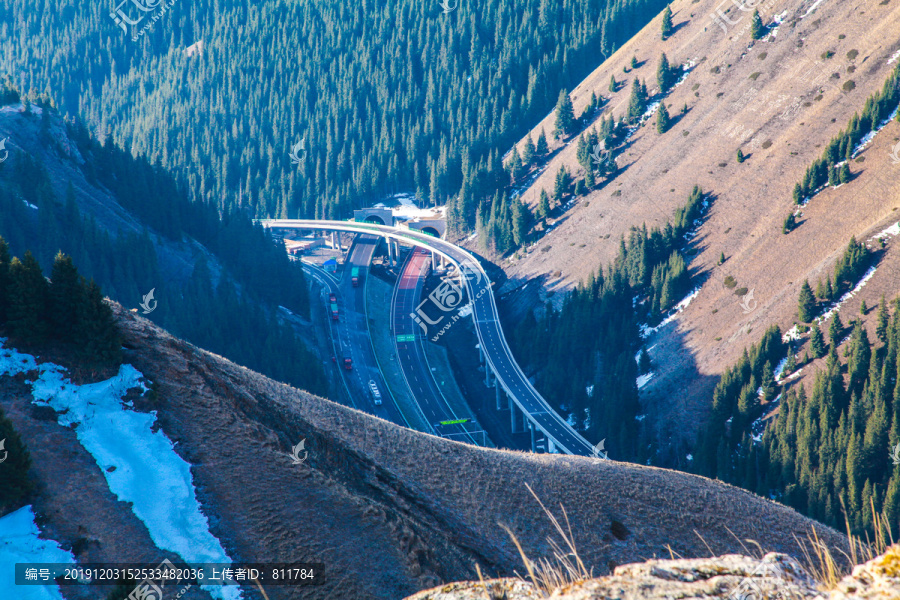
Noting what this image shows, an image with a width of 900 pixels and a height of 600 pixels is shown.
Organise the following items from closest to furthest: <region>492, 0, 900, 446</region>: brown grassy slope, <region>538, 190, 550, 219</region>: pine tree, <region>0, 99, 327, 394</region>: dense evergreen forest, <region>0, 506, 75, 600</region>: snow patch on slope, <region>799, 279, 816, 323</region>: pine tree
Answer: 1. <region>0, 506, 75, 600</region>: snow patch on slope
2. <region>799, 279, 816, 323</region>: pine tree
3. <region>0, 99, 327, 394</region>: dense evergreen forest
4. <region>492, 0, 900, 446</region>: brown grassy slope
5. <region>538, 190, 550, 219</region>: pine tree

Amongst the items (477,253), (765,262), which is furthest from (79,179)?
(765,262)

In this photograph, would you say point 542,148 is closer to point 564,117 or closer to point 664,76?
point 564,117

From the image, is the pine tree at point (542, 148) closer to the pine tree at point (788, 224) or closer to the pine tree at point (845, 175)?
the pine tree at point (788, 224)

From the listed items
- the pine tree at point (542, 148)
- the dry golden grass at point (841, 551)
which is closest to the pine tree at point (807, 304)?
the dry golden grass at point (841, 551)

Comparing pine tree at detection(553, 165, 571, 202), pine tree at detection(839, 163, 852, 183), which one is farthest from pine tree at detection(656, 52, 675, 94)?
pine tree at detection(839, 163, 852, 183)

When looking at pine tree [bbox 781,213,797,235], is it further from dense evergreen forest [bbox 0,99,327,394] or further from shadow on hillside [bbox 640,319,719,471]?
dense evergreen forest [bbox 0,99,327,394]
